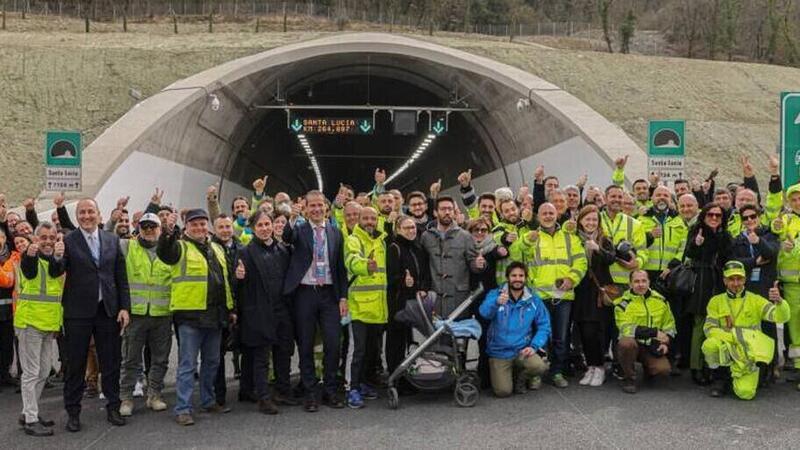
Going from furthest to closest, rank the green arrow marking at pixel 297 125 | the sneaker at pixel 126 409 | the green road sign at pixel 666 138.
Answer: the green arrow marking at pixel 297 125, the green road sign at pixel 666 138, the sneaker at pixel 126 409

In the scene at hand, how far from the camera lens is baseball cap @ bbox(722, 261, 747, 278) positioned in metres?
7.75

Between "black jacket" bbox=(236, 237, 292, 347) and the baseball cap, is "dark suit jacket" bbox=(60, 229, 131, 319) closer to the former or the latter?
"black jacket" bbox=(236, 237, 292, 347)

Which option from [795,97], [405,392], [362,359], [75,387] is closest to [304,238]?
[362,359]

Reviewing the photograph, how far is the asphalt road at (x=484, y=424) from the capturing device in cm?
634

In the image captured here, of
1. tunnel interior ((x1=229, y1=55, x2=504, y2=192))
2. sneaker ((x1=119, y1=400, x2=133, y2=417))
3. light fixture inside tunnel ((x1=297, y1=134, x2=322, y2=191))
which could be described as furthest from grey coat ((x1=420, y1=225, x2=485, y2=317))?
light fixture inside tunnel ((x1=297, y1=134, x2=322, y2=191))

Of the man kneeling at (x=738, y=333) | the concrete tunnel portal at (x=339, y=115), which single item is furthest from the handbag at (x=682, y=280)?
the concrete tunnel portal at (x=339, y=115)

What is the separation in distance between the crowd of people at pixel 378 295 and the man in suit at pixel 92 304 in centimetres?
1

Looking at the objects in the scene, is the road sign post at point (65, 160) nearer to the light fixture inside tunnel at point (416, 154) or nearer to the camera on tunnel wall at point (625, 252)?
the camera on tunnel wall at point (625, 252)

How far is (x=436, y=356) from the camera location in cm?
764

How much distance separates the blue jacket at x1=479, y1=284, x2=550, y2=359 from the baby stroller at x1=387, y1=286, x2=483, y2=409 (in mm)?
327

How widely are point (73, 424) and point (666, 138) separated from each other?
1110 centimetres

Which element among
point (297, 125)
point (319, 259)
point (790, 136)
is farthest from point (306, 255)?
point (297, 125)

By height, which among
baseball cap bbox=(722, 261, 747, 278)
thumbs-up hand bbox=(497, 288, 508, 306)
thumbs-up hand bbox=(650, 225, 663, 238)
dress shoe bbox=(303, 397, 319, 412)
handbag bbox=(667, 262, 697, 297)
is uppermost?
thumbs-up hand bbox=(650, 225, 663, 238)

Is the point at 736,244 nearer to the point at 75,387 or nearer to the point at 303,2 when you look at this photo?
the point at 75,387
